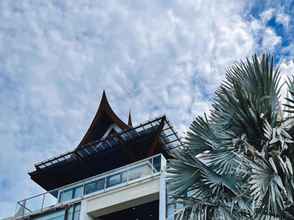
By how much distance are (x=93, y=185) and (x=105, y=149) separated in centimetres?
404

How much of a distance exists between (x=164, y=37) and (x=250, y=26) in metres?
4.97

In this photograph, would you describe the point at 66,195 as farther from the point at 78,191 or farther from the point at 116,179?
the point at 116,179

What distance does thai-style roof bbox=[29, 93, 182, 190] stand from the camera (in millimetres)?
22109

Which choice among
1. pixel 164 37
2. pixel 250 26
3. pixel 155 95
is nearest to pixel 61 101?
pixel 155 95

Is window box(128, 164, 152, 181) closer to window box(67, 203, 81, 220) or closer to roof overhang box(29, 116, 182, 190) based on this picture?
window box(67, 203, 81, 220)

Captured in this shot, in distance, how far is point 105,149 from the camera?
23.3 metres

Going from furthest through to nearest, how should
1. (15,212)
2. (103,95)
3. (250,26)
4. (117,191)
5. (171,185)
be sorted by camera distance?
(103,95) → (15,212) → (117,191) → (250,26) → (171,185)

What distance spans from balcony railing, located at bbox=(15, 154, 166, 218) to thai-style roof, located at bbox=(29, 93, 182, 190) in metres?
2.83

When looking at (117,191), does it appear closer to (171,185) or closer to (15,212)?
Result: (15,212)

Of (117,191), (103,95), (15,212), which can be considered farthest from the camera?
(103,95)

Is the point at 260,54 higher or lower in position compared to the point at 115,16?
lower

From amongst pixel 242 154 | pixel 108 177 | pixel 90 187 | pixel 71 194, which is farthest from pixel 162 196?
pixel 242 154

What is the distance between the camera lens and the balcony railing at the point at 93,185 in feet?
59.4

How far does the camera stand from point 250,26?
13.0 m
